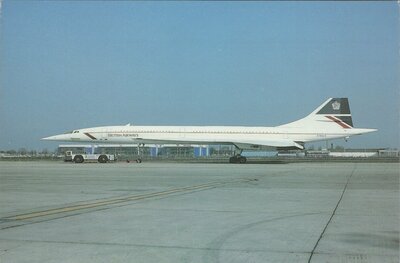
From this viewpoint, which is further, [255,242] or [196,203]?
[196,203]

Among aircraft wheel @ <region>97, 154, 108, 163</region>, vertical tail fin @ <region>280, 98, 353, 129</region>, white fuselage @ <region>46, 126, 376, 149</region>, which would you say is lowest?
aircraft wheel @ <region>97, 154, 108, 163</region>

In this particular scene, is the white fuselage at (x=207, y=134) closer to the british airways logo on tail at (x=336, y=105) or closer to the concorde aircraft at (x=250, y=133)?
the concorde aircraft at (x=250, y=133)

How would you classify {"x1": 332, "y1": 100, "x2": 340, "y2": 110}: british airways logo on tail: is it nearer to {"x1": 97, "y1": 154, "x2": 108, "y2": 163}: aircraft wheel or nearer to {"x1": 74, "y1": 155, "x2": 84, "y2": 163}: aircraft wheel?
{"x1": 97, "y1": 154, "x2": 108, "y2": 163}: aircraft wheel

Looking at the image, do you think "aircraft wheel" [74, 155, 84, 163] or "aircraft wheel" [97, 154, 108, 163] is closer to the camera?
"aircraft wheel" [74, 155, 84, 163]

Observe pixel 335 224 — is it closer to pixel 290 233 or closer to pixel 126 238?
pixel 290 233

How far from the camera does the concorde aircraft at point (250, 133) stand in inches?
1907

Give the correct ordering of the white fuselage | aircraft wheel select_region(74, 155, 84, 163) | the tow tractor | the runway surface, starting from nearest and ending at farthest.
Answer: the runway surface, the white fuselage, aircraft wheel select_region(74, 155, 84, 163), the tow tractor

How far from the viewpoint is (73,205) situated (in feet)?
38.4

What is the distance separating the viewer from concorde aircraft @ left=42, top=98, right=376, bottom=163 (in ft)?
159

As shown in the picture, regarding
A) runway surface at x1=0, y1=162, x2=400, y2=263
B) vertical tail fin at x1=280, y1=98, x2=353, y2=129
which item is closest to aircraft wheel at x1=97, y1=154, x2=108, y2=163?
vertical tail fin at x1=280, y1=98, x2=353, y2=129

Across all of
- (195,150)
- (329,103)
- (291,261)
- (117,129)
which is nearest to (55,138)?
(117,129)

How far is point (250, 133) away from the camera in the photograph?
49312 mm

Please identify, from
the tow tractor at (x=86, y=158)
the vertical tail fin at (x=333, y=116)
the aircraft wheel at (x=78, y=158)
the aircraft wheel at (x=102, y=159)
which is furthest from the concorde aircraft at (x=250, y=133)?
the aircraft wheel at (x=102, y=159)

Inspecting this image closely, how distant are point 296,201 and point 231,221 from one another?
4222 mm
